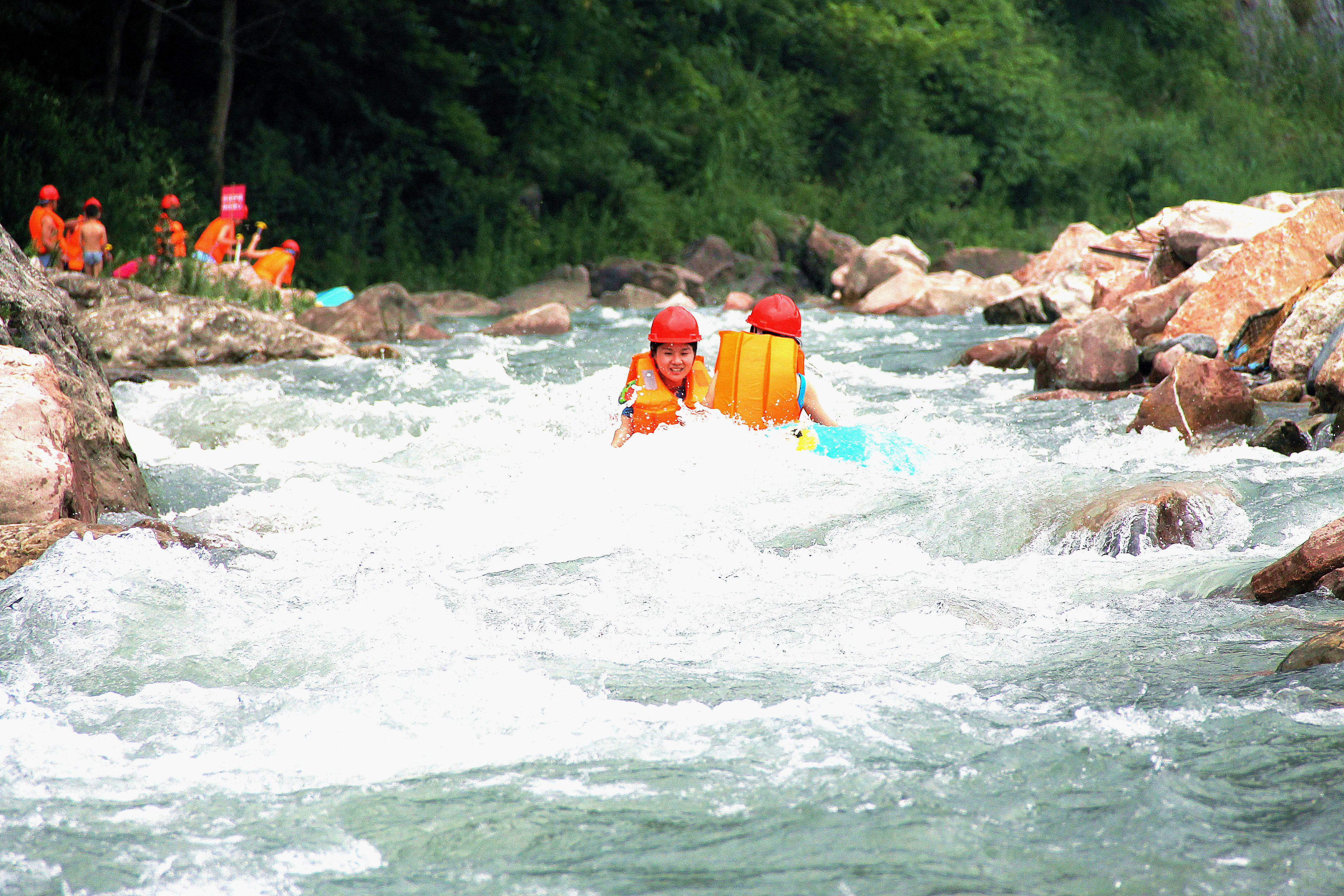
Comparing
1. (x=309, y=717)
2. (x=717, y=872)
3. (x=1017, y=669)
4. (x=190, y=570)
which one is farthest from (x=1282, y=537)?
(x=190, y=570)

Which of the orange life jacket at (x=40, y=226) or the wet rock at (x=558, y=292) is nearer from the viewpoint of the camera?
the orange life jacket at (x=40, y=226)

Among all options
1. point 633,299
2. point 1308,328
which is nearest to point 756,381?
point 1308,328

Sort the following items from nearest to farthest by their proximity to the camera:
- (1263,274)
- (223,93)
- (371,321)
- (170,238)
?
(1263,274) < (371,321) < (170,238) < (223,93)

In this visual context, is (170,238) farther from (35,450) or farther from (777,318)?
(35,450)

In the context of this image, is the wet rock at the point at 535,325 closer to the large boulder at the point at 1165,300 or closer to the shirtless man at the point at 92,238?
the shirtless man at the point at 92,238

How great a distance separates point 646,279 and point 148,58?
7995 mm

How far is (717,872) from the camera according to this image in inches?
92.7

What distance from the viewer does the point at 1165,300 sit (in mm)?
10406

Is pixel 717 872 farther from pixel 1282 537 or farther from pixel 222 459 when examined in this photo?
pixel 222 459

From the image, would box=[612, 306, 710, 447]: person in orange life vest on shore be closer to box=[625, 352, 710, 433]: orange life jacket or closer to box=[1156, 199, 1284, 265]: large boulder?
box=[625, 352, 710, 433]: orange life jacket

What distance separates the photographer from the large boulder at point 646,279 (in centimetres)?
1953

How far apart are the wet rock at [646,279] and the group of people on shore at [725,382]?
12719 mm

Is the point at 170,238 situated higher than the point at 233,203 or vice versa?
the point at 233,203

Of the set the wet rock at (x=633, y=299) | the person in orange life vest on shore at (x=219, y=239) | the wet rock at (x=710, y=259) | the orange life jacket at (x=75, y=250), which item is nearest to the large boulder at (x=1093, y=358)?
the wet rock at (x=633, y=299)
